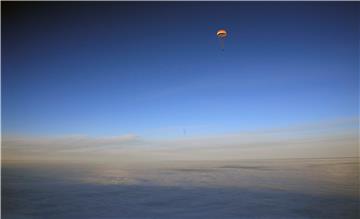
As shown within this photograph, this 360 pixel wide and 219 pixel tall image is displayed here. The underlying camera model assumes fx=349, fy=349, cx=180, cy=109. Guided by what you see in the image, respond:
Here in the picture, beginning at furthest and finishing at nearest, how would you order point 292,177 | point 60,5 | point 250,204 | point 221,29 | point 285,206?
1. point 292,177
2. point 250,204
3. point 285,206
4. point 221,29
5. point 60,5

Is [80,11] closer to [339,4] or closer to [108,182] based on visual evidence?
[339,4]

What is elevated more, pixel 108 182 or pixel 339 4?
pixel 339 4

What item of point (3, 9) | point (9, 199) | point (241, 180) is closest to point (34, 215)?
point (9, 199)

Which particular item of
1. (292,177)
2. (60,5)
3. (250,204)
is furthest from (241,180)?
(60,5)

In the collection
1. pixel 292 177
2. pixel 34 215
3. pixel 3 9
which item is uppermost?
pixel 3 9

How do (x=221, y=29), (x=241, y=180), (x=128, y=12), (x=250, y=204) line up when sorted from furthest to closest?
(x=241, y=180) < (x=250, y=204) < (x=221, y=29) < (x=128, y=12)

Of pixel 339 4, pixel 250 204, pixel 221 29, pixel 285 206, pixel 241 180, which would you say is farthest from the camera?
pixel 241 180

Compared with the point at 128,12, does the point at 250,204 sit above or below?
below

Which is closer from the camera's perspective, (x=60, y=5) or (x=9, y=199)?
(x=60, y=5)

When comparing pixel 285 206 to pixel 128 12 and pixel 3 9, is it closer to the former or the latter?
pixel 128 12
